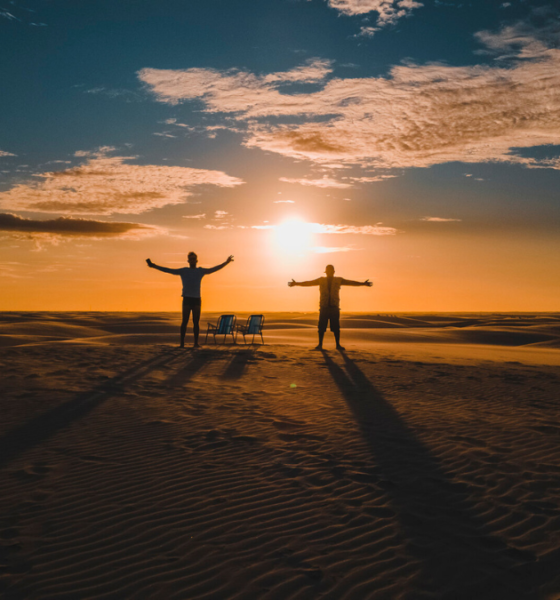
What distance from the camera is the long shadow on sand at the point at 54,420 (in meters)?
5.47

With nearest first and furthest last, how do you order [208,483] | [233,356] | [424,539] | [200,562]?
[200,562], [424,539], [208,483], [233,356]

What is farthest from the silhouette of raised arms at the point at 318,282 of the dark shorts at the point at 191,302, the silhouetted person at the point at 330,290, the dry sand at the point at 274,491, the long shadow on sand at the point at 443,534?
the long shadow on sand at the point at 443,534

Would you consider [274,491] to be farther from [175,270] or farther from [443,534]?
[175,270]

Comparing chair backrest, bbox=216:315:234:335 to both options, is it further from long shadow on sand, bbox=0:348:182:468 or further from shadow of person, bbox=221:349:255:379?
long shadow on sand, bbox=0:348:182:468

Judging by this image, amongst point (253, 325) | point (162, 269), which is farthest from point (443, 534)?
point (253, 325)

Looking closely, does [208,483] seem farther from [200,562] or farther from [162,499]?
[200,562]

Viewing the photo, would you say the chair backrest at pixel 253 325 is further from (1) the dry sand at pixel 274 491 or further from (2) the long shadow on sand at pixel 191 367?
(1) the dry sand at pixel 274 491

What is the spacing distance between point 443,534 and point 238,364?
9031 millimetres

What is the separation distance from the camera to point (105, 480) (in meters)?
4.64

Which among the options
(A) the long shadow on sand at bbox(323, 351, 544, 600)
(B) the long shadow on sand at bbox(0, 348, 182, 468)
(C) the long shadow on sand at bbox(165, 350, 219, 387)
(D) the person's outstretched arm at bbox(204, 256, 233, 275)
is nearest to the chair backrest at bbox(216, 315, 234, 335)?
(C) the long shadow on sand at bbox(165, 350, 219, 387)

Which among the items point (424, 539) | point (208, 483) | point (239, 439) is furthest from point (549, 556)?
point (239, 439)

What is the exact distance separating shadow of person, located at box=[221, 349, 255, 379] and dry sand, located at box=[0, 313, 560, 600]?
4.10ft

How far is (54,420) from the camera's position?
6602mm

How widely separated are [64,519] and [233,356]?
10.1 metres
